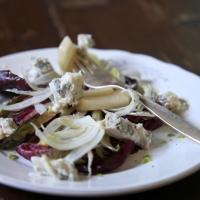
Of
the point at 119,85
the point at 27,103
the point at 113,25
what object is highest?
the point at 27,103

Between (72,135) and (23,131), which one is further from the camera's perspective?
(23,131)

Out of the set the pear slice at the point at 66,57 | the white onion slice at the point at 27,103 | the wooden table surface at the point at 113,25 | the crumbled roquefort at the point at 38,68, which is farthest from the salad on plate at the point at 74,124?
the wooden table surface at the point at 113,25

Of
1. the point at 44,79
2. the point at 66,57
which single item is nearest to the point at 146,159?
the point at 44,79

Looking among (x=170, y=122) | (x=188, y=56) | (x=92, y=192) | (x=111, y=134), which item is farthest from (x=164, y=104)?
(x=188, y=56)

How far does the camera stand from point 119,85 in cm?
210

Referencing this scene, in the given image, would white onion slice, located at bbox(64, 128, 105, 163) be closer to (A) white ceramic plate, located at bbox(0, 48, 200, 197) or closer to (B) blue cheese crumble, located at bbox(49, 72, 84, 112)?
(A) white ceramic plate, located at bbox(0, 48, 200, 197)

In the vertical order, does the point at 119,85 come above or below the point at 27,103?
below

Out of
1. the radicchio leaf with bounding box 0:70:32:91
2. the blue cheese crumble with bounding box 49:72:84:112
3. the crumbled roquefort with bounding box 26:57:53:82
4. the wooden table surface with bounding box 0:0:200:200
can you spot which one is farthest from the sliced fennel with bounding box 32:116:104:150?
the wooden table surface with bounding box 0:0:200:200

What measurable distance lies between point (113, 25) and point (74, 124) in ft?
6.39

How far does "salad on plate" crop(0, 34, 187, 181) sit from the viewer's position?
1.58m

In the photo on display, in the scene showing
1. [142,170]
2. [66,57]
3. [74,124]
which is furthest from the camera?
[66,57]

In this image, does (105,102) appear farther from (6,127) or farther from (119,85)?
(6,127)

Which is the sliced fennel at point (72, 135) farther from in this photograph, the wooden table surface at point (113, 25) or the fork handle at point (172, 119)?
the wooden table surface at point (113, 25)

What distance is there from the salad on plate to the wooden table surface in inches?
42.2
